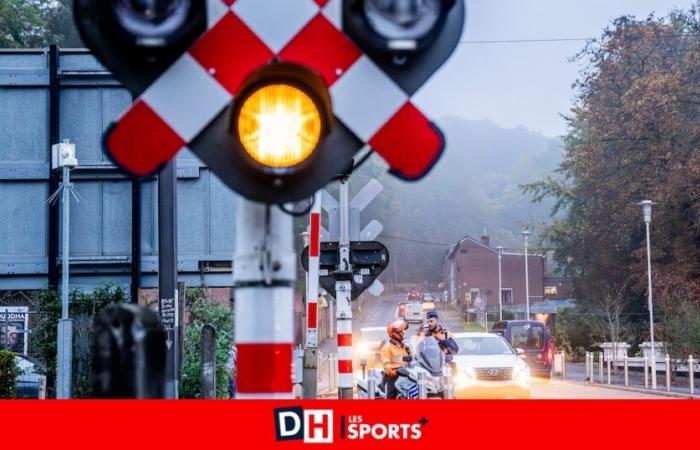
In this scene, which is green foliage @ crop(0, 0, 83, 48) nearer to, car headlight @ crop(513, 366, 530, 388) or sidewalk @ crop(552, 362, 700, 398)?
sidewalk @ crop(552, 362, 700, 398)

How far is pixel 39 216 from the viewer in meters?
8.19

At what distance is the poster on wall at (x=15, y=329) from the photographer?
14.4 m

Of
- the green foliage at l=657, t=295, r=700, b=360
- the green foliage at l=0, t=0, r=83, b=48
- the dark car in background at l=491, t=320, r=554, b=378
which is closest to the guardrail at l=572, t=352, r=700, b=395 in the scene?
the green foliage at l=657, t=295, r=700, b=360

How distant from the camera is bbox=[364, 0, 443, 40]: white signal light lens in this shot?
2.26 metres

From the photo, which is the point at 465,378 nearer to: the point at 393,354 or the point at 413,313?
the point at 393,354

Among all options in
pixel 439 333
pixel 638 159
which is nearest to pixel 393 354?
pixel 439 333

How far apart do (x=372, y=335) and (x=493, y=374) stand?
29.8 feet

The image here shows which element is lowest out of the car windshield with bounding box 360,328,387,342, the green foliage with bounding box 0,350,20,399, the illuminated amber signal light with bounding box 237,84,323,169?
the green foliage with bounding box 0,350,20,399

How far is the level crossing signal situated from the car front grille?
59.0 feet

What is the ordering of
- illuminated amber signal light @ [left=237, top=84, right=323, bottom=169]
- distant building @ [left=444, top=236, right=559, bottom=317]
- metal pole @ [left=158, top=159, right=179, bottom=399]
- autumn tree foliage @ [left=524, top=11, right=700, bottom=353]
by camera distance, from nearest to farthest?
illuminated amber signal light @ [left=237, top=84, right=323, bottom=169] → metal pole @ [left=158, top=159, right=179, bottom=399] → autumn tree foliage @ [left=524, top=11, right=700, bottom=353] → distant building @ [left=444, top=236, right=559, bottom=317]

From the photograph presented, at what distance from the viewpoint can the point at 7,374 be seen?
13.3 meters
